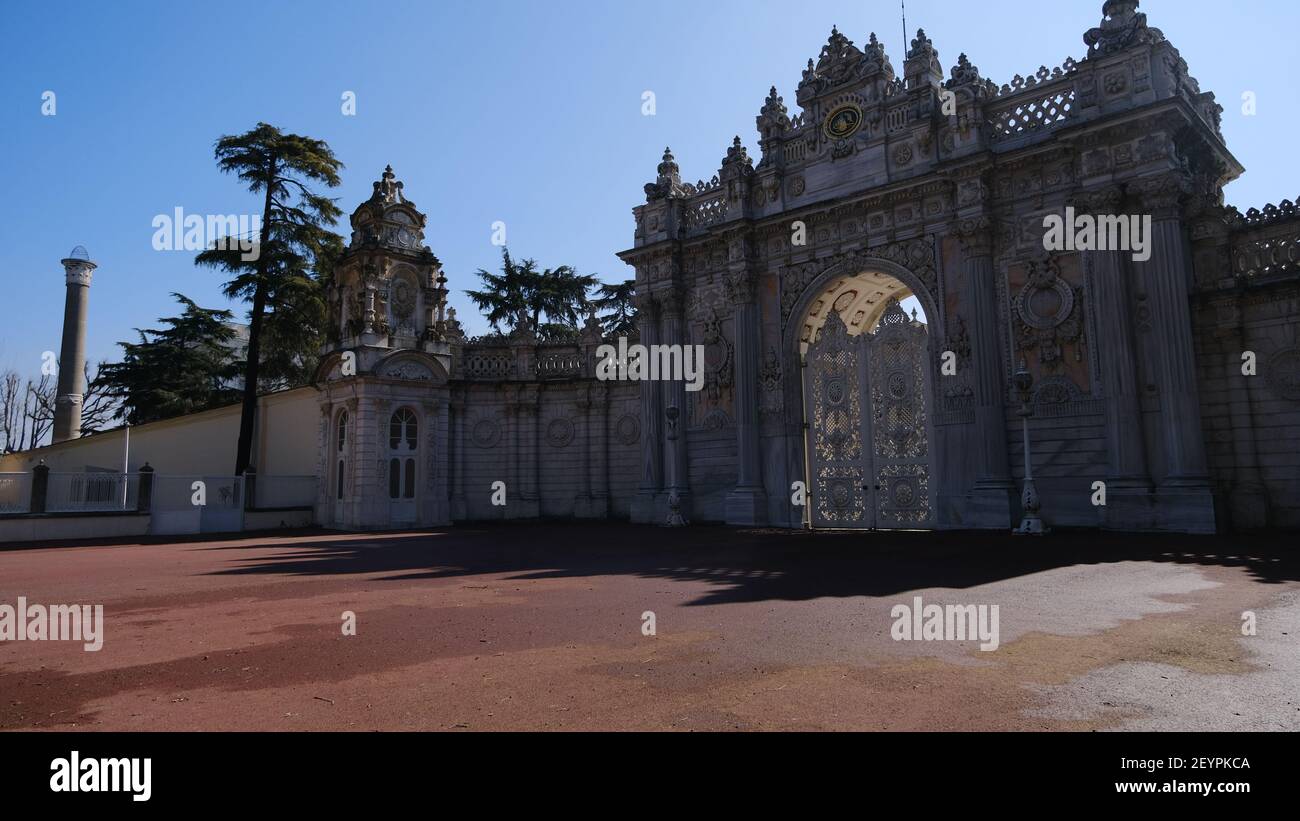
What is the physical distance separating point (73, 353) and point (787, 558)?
42.5 m

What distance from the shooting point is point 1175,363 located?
47.5 feet

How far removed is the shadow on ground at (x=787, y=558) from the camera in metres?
9.41

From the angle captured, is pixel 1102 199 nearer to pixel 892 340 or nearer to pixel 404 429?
pixel 892 340

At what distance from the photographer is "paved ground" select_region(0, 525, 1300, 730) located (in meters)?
4.10

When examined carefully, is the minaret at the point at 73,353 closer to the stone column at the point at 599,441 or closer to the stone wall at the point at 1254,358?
the stone column at the point at 599,441

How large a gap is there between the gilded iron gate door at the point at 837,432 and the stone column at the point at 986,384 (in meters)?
2.82

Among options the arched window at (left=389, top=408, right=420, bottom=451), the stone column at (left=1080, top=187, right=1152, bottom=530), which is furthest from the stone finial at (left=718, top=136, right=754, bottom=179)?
the arched window at (left=389, top=408, right=420, bottom=451)

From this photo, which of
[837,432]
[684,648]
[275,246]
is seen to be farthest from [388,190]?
[684,648]

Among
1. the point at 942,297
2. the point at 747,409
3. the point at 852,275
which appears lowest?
the point at 747,409

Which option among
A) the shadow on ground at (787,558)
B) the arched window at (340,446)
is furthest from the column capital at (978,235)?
the arched window at (340,446)

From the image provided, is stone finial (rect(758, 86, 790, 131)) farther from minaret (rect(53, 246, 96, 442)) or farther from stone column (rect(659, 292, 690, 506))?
minaret (rect(53, 246, 96, 442))

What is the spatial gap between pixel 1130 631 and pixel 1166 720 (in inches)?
103
